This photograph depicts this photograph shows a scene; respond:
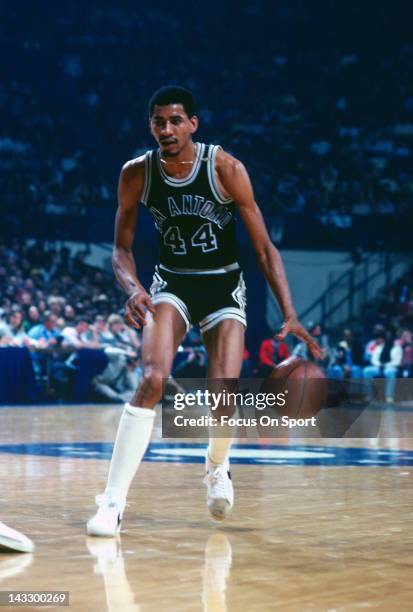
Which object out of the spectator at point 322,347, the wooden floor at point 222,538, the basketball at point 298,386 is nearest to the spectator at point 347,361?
the spectator at point 322,347

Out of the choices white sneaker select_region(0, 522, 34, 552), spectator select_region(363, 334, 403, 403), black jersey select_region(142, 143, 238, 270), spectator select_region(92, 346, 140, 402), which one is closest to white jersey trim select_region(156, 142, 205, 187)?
black jersey select_region(142, 143, 238, 270)

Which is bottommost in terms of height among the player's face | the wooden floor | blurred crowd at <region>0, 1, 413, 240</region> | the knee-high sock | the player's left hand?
the wooden floor

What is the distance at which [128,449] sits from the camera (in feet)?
16.5

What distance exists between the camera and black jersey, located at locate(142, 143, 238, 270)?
540cm

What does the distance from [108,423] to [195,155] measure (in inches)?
317

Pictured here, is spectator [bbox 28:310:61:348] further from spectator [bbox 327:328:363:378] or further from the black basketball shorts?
the black basketball shorts

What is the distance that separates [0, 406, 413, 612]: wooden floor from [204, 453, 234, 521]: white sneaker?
85mm

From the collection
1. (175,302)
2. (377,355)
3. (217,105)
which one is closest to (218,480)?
(175,302)

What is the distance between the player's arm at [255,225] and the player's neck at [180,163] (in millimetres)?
135

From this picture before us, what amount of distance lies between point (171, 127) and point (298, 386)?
2.02m

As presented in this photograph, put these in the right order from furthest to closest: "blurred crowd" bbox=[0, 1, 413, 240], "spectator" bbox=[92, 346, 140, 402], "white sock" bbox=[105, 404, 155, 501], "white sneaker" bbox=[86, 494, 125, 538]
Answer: "blurred crowd" bbox=[0, 1, 413, 240]
"spectator" bbox=[92, 346, 140, 402]
"white sock" bbox=[105, 404, 155, 501]
"white sneaker" bbox=[86, 494, 125, 538]

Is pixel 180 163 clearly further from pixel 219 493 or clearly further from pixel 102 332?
pixel 102 332

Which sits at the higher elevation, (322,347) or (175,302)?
(322,347)

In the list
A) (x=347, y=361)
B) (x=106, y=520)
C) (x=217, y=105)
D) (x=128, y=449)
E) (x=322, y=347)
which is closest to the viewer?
(x=106, y=520)
